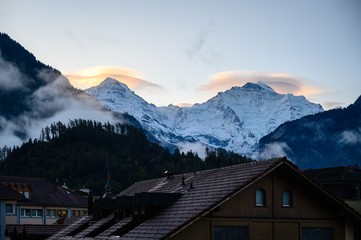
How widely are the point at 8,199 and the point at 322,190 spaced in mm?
58926

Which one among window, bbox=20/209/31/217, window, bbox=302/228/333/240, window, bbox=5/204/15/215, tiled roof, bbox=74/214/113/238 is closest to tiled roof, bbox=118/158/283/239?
window, bbox=302/228/333/240

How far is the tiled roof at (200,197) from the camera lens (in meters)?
32.2

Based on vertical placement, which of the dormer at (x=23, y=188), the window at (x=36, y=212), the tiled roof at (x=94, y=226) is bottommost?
the window at (x=36, y=212)

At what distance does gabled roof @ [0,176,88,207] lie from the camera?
10600cm

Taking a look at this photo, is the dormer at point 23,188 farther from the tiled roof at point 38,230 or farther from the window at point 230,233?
the window at point 230,233

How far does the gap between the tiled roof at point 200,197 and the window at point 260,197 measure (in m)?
1.27

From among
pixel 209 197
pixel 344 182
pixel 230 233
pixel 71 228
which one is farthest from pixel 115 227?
pixel 344 182

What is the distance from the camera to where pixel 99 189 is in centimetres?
19850

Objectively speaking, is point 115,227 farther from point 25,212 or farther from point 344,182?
point 25,212

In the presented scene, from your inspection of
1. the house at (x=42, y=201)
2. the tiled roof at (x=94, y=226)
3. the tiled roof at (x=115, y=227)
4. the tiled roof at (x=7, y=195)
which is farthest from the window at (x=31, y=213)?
the tiled roof at (x=115, y=227)

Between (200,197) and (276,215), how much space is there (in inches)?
174

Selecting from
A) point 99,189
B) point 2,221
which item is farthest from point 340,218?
point 99,189

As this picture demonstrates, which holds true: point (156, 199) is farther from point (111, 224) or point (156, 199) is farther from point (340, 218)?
point (340, 218)

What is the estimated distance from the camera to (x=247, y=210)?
110 ft
